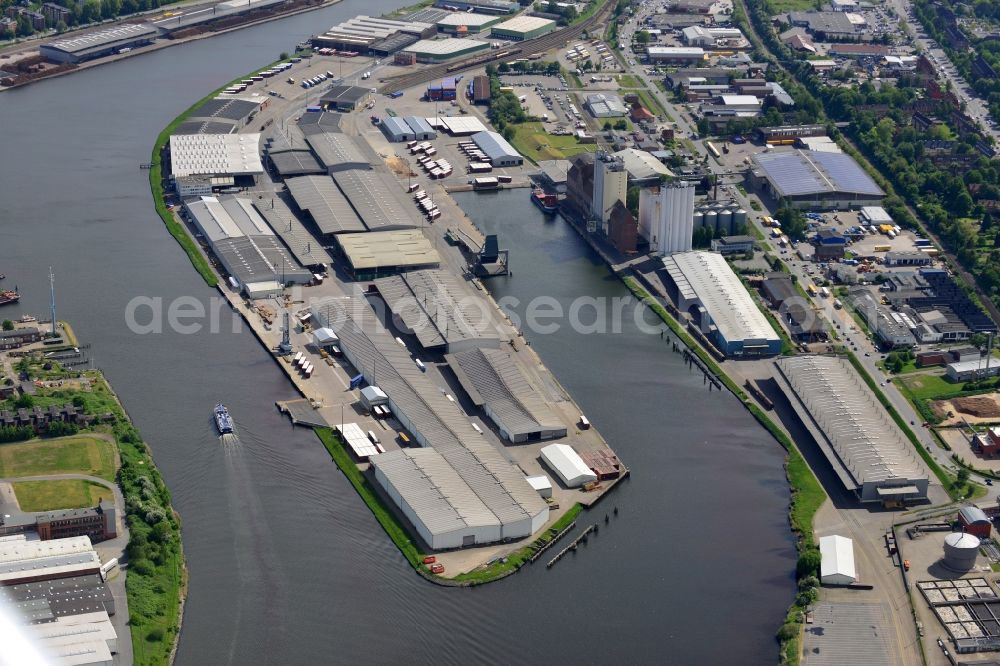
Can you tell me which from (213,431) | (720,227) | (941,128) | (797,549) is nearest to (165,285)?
(213,431)

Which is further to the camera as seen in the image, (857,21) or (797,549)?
(857,21)

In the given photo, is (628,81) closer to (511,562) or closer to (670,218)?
(670,218)

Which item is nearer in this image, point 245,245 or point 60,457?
point 60,457

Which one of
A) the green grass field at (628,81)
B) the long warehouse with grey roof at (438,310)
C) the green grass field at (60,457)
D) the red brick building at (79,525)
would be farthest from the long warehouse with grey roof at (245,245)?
the green grass field at (628,81)

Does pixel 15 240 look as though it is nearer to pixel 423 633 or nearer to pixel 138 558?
pixel 138 558

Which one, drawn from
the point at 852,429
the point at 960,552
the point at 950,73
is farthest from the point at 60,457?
the point at 950,73

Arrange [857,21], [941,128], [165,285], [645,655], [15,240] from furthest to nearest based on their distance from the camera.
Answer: [857,21]
[941,128]
[15,240]
[165,285]
[645,655]

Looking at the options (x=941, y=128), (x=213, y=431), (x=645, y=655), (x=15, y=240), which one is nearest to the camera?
(x=645, y=655)
